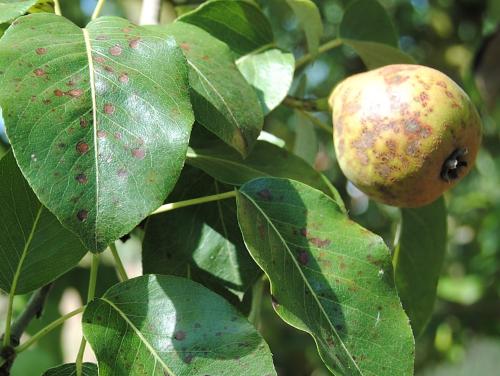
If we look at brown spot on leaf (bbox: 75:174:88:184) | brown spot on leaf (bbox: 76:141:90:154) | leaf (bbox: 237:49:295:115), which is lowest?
leaf (bbox: 237:49:295:115)

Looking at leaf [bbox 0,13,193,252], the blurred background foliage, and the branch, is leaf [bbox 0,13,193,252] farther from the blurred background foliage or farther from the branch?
the blurred background foliage

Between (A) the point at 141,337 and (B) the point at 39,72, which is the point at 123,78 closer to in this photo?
(B) the point at 39,72

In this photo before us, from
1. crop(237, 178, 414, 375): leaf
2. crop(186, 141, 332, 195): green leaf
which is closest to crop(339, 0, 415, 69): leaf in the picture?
crop(186, 141, 332, 195): green leaf

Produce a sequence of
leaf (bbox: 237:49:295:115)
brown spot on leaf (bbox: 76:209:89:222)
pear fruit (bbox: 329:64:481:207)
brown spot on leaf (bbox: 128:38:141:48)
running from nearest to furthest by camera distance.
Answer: brown spot on leaf (bbox: 76:209:89:222), brown spot on leaf (bbox: 128:38:141:48), pear fruit (bbox: 329:64:481:207), leaf (bbox: 237:49:295:115)

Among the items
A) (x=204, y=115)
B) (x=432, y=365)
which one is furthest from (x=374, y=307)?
(x=432, y=365)

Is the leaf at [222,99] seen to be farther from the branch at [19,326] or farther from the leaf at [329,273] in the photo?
the branch at [19,326]

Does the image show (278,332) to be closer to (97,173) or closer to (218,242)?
(218,242)
